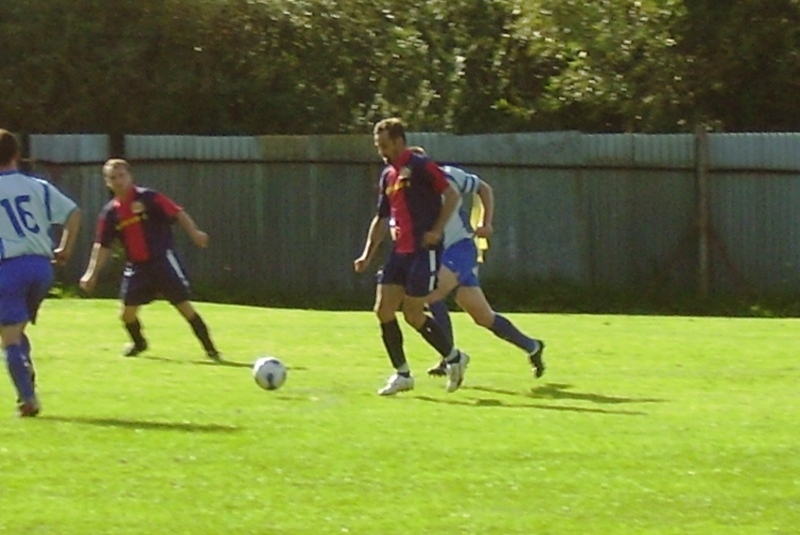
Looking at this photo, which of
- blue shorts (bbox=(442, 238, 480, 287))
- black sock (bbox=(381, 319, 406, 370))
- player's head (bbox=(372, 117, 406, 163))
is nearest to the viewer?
player's head (bbox=(372, 117, 406, 163))

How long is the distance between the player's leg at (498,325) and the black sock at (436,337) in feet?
2.62

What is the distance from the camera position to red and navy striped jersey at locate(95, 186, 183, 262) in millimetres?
13703

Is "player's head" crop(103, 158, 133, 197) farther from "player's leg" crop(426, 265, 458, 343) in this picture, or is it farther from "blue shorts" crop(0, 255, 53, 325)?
"blue shorts" crop(0, 255, 53, 325)

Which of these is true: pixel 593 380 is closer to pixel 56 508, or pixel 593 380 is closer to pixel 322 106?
pixel 56 508

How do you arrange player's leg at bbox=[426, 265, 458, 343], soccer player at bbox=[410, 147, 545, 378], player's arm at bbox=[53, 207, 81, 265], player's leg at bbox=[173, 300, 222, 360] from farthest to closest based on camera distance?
1. player's leg at bbox=[173, 300, 222, 360]
2. player's leg at bbox=[426, 265, 458, 343]
3. soccer player at bbox=[410, 147, 545, 378]
4. player's arm at bbox=[53, 207, 81, 265]

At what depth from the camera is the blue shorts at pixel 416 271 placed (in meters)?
11.1

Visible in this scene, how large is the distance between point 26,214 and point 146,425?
136cm

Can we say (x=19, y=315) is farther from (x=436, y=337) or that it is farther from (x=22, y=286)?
(x=436, y=337)

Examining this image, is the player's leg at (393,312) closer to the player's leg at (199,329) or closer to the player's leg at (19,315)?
the player's leg at (19,315)

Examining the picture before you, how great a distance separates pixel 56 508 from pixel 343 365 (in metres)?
5.77

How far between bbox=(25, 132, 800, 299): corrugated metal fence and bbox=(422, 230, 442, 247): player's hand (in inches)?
415

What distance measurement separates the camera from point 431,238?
1095 cm

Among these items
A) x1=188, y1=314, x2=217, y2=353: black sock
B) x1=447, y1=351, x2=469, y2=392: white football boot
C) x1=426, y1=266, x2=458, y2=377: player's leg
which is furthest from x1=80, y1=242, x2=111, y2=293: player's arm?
x1=447, y1=351, x2=469, y2=392: white football boot

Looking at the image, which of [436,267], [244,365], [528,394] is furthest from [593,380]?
[244,365]
